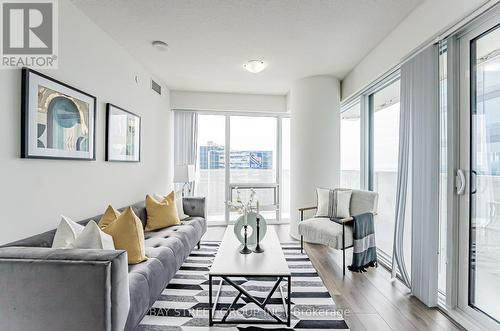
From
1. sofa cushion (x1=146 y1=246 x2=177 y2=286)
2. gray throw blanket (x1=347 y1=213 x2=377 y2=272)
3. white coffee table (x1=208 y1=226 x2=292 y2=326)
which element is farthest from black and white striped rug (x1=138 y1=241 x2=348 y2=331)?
gray throw blanket (x1=347 y1=213 x2=377 y2=272)

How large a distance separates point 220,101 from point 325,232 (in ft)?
10.9

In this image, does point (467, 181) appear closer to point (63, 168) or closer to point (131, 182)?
point (63, 168)

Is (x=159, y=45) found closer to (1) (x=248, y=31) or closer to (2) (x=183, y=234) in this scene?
(1) (x=248, y=31)

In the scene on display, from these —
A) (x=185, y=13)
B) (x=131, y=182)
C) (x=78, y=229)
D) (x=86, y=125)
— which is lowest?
(x=78, y=229)

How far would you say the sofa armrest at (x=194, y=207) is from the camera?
3.81m

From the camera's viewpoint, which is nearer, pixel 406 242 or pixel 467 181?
pixel 467 181

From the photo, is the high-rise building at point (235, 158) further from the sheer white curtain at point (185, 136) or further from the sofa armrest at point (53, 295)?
the sofa armrest at point (53, 295)

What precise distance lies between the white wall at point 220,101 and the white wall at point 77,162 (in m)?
1.03

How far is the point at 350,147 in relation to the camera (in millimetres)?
4395

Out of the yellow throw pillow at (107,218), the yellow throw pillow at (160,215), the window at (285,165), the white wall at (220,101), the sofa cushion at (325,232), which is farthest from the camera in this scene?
the window at (285,165)

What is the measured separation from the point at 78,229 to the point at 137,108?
2.30m

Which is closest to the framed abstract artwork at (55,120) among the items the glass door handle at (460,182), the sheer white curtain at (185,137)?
the sheer white curtain at (185,137)

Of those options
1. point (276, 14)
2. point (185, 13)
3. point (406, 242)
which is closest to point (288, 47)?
point (276, 14)

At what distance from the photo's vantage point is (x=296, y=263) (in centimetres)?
327
